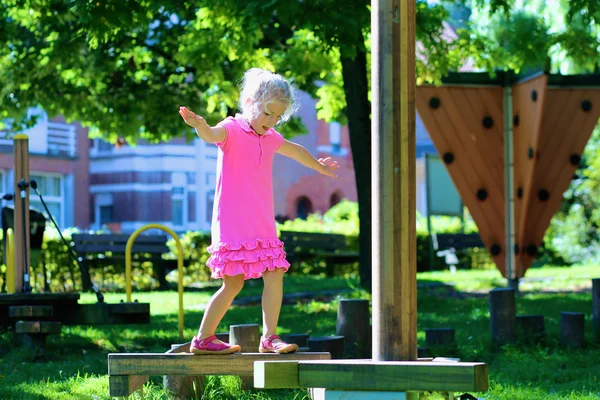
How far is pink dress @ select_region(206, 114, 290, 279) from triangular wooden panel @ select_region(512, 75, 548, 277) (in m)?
8.75

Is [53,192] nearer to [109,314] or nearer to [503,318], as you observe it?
[109,314]

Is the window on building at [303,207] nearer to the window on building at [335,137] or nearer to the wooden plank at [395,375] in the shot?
the window on building at [335,137]

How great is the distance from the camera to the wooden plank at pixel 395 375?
418cm

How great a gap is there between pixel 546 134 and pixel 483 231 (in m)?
1.58

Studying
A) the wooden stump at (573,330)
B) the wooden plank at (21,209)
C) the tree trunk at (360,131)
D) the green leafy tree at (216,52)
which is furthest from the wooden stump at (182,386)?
the tree trunk at (360,131)

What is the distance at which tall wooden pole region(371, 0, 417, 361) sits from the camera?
4.38 metres

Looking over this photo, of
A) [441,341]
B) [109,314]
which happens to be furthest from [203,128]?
[109,314]

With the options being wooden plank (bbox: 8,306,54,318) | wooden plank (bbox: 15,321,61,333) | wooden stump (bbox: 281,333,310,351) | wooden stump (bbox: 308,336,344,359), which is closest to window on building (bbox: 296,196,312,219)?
wooden plank (bbox: 8,306,54,318)

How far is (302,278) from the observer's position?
1934 cm

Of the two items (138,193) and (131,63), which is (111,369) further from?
(138,193)

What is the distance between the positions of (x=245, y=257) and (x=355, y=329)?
294 cm

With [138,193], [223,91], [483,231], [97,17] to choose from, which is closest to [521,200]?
[483,231]

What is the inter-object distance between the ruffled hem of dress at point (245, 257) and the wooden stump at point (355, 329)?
277 centimetres

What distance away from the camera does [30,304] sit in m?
9.43
